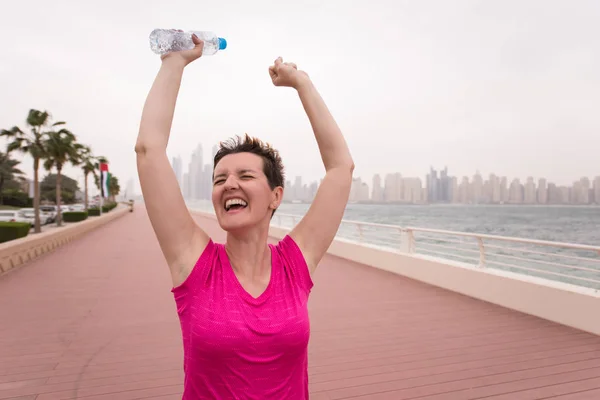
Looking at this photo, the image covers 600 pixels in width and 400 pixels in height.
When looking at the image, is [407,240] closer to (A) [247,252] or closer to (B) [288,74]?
(B) [288,74]

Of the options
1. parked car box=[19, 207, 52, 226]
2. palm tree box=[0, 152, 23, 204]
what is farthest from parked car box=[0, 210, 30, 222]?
palm tree box=[0, 152, 23, 204]

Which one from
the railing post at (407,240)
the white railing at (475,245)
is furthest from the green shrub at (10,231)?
the railing post at (407,240)

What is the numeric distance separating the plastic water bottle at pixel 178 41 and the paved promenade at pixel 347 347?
2913 mm

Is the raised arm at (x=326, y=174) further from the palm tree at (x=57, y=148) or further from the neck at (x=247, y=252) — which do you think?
the palm tree at (x=57, y=148)

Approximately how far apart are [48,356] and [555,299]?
5861 millimetres

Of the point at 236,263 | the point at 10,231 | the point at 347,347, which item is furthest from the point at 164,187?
the point at 10,231

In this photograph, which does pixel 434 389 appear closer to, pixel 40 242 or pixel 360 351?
pixel 360 351

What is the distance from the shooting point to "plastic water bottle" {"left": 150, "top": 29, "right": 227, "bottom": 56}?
4.03 feet

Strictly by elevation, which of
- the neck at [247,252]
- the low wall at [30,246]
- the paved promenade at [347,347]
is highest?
the neck at [247,252]

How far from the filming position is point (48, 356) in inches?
164

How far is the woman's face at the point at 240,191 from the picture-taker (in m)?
1.17

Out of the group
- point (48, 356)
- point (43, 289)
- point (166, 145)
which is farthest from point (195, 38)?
point (43, 289)

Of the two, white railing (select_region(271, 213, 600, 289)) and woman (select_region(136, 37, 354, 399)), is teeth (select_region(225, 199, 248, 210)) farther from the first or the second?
white railing (select_region(271, 213, 600, 289))

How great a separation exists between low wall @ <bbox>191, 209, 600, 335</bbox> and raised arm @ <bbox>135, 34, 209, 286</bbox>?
5341 mm
